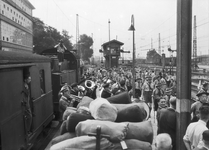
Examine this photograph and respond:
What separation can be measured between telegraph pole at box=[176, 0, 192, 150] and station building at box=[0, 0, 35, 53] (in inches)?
Answer: 1327

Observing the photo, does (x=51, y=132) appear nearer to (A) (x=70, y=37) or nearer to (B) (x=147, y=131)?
(B) (x=147, y=131)

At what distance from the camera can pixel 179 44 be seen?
4.31m

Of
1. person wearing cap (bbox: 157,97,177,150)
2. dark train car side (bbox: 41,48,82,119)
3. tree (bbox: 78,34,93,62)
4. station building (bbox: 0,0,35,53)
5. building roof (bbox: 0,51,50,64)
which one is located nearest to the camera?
person wearing cap (bbox: 157,97,177,150)

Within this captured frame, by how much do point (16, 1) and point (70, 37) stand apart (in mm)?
23240

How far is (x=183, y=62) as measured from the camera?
4.28 metres

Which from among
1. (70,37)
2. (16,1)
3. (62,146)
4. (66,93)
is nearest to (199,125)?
(62,146)

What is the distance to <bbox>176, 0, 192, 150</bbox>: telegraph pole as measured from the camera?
13.9ft

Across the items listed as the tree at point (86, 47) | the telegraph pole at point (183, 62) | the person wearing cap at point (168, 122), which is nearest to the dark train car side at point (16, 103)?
the person wearing cap at point (168, 122)

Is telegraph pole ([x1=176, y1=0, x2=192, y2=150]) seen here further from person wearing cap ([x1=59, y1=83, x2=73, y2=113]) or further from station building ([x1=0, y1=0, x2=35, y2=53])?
station building ([x1=0, y1=0, x2=35, y2=53])

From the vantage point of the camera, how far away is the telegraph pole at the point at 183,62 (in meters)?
Answer: 4.23

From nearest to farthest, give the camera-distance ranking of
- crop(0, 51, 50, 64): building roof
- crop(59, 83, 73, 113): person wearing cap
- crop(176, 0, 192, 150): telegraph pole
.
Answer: crop(176, 0, 192, 150): telegraph pole, crop(0, 51, 50, 64): building roof, crop(59, 83, 73, 113): person wearing cap

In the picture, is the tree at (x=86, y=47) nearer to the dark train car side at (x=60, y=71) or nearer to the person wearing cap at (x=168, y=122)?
the dark train car side at (x=60, y=71)

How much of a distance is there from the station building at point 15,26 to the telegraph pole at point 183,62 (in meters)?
33.7

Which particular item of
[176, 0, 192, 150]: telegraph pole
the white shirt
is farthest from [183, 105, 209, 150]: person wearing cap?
[176, 0, 192, 150]: telegraph pole
